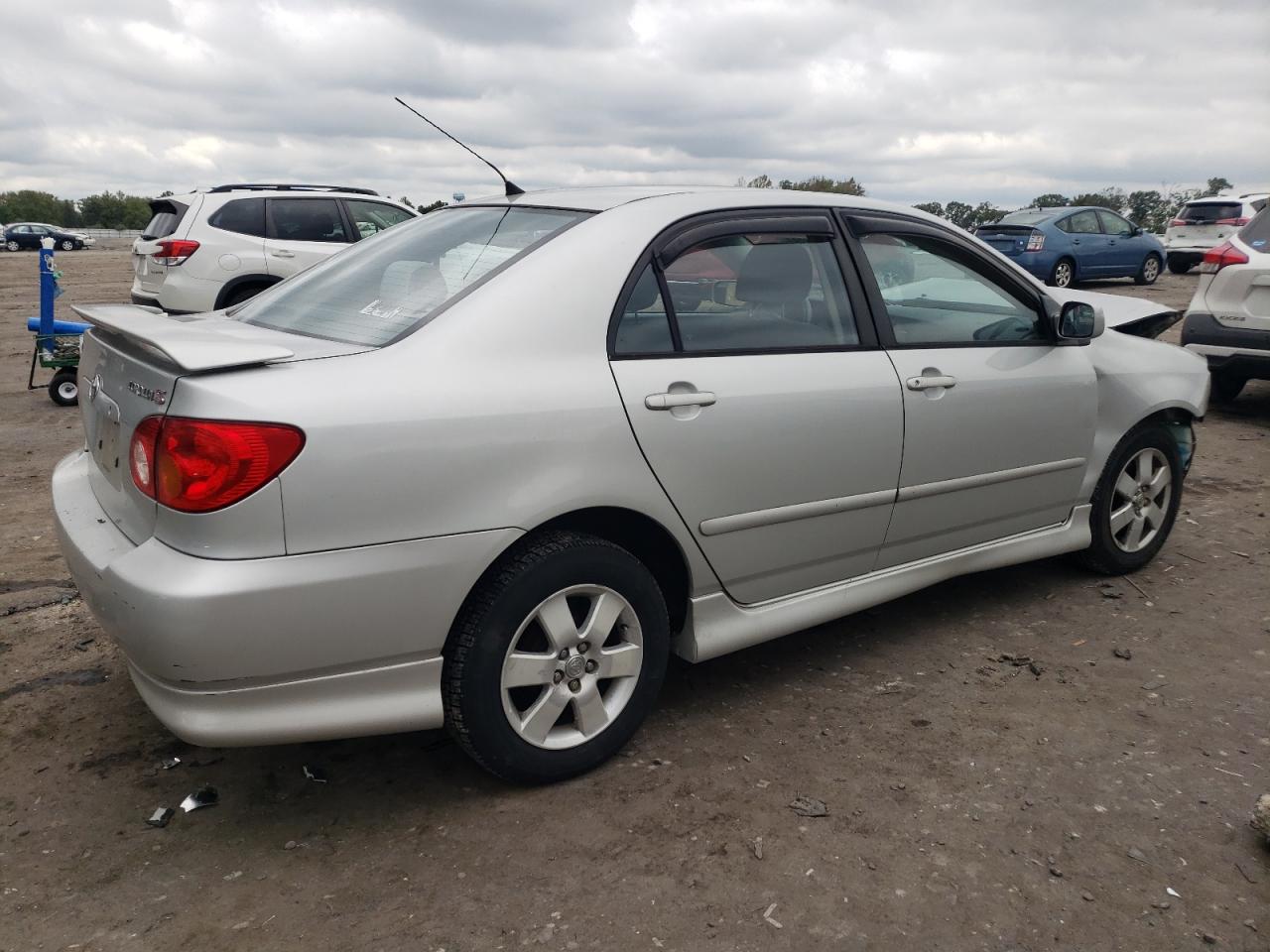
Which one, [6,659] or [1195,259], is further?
[1195,259]

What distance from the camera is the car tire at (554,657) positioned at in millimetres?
2652

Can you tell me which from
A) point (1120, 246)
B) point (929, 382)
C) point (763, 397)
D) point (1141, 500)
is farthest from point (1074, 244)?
point (763, 397)

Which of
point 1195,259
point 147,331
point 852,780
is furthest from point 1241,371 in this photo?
point 1195,259

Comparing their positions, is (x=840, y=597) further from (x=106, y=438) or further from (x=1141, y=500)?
(x=106, y=438)

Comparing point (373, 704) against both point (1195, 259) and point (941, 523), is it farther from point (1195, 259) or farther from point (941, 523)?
point (1195, 259)

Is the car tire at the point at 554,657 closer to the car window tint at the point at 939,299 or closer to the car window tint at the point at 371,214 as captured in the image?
the car window tint at the point at 939,299

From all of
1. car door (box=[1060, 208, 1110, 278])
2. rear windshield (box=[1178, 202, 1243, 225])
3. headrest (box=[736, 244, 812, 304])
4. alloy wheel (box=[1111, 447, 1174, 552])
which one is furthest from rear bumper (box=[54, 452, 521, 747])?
rear windshield (box=[1178, 202, 1243, 225])

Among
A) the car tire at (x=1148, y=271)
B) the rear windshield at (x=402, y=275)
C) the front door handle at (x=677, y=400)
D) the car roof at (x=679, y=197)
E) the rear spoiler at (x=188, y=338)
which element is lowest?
the car tire at (x=1148, y=271)

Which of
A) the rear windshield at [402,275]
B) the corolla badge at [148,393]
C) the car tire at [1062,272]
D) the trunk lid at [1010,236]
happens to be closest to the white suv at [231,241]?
the rear windshield at [402,275]

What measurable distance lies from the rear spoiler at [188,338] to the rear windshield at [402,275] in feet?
0.64

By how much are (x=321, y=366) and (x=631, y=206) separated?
3.69 ft

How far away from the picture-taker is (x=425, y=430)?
2.49m

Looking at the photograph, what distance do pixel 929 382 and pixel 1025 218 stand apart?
16.3m

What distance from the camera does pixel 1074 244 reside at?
1777 centimetres
